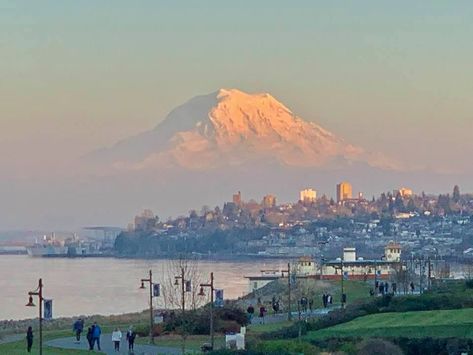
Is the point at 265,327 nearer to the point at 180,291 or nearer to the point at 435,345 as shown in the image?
the point at 435,345

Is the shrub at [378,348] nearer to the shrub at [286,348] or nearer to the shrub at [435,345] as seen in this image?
the shrub at [435,345]

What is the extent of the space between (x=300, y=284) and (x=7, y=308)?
16219mm

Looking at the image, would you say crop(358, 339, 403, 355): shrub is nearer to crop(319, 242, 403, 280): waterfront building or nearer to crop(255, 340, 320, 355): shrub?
crop(255, 340, 320, 355): shrub

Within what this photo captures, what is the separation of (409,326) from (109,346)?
7.06 m

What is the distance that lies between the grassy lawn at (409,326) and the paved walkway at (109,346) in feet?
9.64

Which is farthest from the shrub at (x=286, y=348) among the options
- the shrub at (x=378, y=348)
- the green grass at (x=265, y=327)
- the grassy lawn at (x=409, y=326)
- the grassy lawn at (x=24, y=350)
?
the green grass at (x=265, y=327)

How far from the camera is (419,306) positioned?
2805 cm

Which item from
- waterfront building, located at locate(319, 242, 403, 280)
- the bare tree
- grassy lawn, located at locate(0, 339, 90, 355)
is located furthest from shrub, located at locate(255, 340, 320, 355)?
waterfront building, located at locate(319, 242, 403, 280)

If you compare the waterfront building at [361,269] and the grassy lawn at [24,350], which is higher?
the waterfront building at [361,269]

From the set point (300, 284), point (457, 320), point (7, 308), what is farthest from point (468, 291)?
point (7, 308)

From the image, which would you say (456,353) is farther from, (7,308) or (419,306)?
(7,308)

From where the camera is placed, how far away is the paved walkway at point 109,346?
25469 millimetres

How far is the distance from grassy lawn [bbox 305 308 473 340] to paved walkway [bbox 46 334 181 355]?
9.64 ft

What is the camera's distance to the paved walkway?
1003 inches
